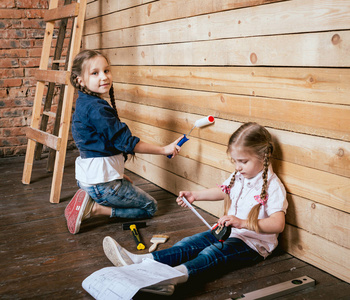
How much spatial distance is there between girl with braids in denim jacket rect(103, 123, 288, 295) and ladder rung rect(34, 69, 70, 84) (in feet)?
4.27

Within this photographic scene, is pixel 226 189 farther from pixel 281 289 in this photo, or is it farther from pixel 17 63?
pixel 17 63

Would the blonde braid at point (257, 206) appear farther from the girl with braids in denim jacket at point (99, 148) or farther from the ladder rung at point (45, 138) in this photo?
the ladder rung at point (45, 138)

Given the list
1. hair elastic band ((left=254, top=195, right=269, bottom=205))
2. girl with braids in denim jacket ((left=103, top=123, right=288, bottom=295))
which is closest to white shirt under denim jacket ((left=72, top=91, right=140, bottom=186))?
girl with braids in denim jacket ((left=103, top=123, right=288, bottom=295))

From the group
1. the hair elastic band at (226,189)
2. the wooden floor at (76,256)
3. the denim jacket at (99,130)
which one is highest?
the denim jacket at (99,130)

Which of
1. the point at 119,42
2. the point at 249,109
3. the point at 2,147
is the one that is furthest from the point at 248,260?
the point at 2,147

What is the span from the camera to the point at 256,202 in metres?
1.73

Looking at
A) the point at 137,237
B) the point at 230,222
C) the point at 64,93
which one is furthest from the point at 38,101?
the point at 230,222

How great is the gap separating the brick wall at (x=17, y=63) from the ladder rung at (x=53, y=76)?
850 mm

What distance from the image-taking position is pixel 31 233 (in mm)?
2146

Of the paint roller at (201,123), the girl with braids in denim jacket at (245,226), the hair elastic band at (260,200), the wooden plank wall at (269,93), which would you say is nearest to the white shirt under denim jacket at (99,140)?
the paint roller at (201,123)

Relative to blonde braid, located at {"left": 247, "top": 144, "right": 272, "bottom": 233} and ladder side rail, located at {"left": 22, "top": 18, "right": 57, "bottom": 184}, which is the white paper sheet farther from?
ladder side rail, located at {"left": 22, "top": 18, "right": 57, "bottom": 184}

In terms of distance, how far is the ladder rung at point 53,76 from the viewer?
105 inches

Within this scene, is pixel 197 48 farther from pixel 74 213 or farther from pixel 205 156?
pixel 74 213

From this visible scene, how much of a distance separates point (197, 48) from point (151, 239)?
100 centimetres
